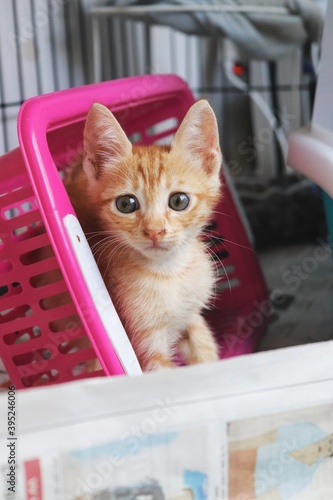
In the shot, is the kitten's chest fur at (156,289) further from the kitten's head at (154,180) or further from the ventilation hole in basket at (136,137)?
the ventilation hole in basket at (136,137)

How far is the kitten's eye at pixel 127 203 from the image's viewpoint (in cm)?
88

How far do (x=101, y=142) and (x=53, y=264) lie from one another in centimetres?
20

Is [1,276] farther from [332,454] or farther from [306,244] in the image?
[306,244]

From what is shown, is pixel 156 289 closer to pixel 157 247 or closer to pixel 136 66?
pixel 157 247

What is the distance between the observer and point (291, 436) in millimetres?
782

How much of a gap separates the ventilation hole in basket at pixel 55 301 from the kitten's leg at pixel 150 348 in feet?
0.42

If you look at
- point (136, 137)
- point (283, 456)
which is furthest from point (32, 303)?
point (136, 137)

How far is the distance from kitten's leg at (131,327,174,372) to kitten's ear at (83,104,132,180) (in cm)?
27

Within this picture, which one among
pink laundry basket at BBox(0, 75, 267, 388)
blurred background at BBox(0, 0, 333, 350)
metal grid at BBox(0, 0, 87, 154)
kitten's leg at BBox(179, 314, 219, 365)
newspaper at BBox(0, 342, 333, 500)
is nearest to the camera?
Result: newspaper at BBox(0, 342, 333, 500)

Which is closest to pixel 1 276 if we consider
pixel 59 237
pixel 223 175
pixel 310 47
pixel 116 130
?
pixel 59 237

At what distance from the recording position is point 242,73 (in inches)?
85.1

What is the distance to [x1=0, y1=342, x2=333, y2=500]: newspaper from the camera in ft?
2.27

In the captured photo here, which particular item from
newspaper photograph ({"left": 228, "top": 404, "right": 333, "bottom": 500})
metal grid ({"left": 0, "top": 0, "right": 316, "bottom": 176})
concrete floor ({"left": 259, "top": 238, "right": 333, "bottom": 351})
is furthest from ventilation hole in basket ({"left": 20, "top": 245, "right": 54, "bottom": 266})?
metal grid ({"left": 0, "top": 0, "right": 316, "bottom": 176})

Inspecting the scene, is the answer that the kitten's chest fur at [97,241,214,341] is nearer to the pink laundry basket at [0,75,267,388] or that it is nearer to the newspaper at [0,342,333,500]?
the pink laundry basket at [0,75,267,388]
